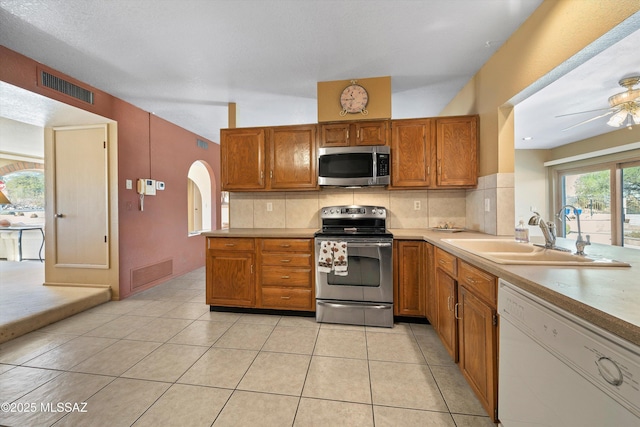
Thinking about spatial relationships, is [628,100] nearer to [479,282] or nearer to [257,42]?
[479,282]

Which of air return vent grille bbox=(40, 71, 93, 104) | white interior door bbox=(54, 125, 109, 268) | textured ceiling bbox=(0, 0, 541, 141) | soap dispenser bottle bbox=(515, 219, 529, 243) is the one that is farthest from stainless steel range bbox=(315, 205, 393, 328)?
air return vent grille bbox=(40, 71, 93, 104)

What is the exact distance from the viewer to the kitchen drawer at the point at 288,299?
2721 millimetres

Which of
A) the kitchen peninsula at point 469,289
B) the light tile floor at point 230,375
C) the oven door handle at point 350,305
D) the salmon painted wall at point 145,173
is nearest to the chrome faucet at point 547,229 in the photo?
the kitchen peninsula at point 469,289

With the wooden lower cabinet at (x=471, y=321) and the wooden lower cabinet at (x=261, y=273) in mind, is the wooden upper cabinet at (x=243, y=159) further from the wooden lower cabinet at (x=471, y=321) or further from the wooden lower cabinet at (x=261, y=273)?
the wooden lower cabinet at (x=471, y=321)

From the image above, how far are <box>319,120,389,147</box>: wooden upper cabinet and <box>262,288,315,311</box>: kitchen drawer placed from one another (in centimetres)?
165

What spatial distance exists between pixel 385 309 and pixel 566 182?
220 inches

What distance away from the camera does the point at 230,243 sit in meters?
2.85

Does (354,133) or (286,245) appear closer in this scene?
(286,245)

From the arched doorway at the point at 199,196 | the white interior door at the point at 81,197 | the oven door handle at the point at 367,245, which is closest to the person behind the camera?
the oven door handle at the point at 367,245

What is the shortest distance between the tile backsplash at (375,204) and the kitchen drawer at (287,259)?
0.65m

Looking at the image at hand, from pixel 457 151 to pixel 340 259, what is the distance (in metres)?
1.70

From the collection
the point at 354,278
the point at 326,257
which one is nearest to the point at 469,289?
the point at 354,278

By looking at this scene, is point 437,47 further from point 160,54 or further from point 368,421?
point 368,421

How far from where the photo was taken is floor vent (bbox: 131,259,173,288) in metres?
3.57
